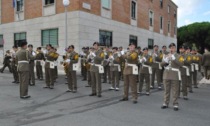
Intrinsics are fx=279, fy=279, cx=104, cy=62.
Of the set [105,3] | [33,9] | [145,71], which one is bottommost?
[145,71]

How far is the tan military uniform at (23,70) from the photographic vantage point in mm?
9977

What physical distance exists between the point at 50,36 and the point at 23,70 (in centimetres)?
1431

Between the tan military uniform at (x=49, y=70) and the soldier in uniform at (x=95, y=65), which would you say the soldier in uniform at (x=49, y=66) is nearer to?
the tan military uniform at (x=49, y=70)

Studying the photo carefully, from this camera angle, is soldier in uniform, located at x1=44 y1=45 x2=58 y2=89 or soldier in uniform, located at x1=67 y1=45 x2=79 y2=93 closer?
soldier in uniform, located at x1=67 y1=45 x2=79 y2=93

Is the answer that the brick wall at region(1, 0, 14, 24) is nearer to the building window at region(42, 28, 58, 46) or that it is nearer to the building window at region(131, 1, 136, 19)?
the building window at region(42, 28, 58, 46)

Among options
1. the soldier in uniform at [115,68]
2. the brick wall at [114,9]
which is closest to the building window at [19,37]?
the brick wall at [114,9]

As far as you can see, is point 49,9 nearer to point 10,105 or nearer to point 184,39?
point 10,105

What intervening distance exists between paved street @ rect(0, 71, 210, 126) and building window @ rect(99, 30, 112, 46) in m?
13.6

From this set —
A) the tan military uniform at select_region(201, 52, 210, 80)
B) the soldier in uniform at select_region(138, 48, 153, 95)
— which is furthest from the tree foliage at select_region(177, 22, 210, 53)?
the soldier in uniform at select_region(138, 48, 153, 95)

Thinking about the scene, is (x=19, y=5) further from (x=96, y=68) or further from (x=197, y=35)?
(x=197, y=35)

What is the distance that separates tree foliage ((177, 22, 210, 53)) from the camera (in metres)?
61.0

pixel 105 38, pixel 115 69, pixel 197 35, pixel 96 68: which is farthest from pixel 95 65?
pixel 197 35

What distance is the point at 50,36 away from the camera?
78.8 ft

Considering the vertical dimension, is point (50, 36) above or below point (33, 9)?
below
